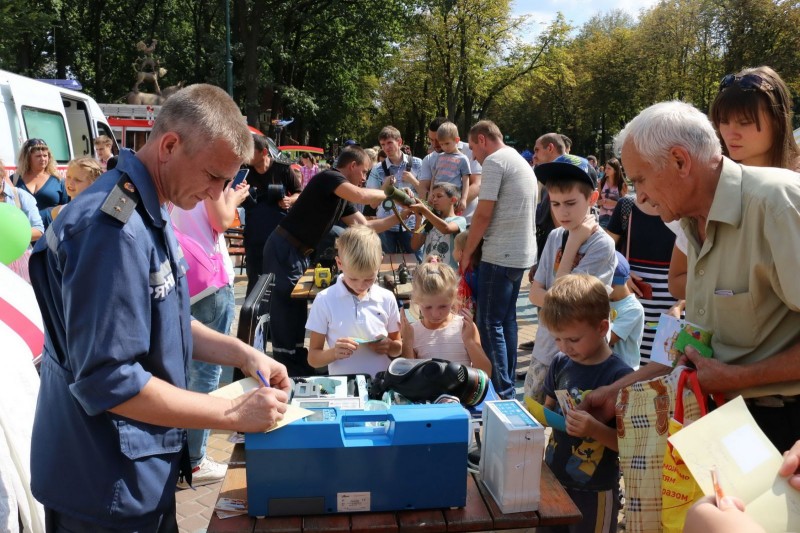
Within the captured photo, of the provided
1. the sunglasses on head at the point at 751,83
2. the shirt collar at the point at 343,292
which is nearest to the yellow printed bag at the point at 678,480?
the sunglasses on head at the point at 751,83

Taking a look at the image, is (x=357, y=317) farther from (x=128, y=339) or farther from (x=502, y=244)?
(x=128, y=339)

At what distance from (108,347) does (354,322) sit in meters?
2.06

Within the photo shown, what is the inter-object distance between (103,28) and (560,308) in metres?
33.9

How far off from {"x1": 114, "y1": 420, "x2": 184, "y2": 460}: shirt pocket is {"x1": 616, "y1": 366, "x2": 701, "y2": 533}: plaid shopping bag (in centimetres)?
130

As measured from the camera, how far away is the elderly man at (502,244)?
4.69 m

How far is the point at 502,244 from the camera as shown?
472cm

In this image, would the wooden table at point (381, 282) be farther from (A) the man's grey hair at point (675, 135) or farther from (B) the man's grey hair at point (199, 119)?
(A) the man's grey hair at point (675, 135)

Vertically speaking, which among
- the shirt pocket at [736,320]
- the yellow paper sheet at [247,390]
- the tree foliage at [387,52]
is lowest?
the yellow paper sheet at [247,390]

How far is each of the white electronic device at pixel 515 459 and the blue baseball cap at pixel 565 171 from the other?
1.89 m

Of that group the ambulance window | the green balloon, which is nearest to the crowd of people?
the green balloon

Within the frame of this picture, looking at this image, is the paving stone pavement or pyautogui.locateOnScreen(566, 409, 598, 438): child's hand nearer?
pyautogui.locateOnScreen(566, 409, 598, 438): child's hand

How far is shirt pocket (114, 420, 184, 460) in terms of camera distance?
1553mm

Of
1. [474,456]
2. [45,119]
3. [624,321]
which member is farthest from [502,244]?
[45,119]

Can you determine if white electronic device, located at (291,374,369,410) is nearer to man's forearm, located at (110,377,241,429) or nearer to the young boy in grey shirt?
man's forearm, located at (110,377,241,429)
